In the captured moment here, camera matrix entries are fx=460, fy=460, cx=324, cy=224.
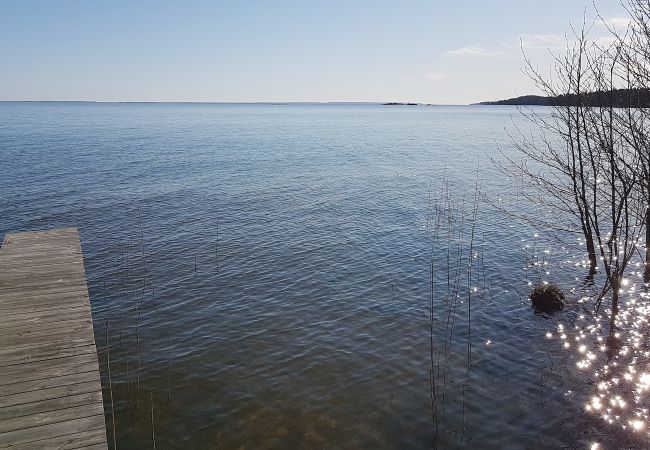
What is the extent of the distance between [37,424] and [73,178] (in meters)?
37.5

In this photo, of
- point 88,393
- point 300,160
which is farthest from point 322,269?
point 300,160

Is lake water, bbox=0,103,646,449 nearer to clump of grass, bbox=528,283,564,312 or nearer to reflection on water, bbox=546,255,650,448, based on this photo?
reflection on water, bbox=546,255,650,448

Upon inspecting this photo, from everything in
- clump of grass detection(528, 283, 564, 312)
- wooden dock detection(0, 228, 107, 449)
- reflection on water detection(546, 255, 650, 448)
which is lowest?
reflection on water detection(546, 255, 650, 448)

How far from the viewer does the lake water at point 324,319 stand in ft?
34.1

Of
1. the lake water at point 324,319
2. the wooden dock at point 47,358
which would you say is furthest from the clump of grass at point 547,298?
the wooden dock at point 47,358

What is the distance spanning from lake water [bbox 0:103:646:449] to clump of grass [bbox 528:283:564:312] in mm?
455

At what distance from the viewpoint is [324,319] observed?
607 inches

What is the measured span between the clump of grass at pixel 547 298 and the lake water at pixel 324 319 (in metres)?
0.46

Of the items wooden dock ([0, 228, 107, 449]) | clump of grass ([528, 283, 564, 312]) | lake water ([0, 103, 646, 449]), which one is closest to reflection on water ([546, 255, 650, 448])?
lake water ([0, 103, 646, 449])

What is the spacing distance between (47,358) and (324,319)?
26.3ft

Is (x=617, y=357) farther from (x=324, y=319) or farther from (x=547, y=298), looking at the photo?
(x=324, y=319)

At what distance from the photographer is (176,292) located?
17.4 m

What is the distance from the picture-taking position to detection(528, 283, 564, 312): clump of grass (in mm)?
15898

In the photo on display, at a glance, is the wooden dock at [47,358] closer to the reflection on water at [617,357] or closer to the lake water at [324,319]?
the lake water at [324,319]
